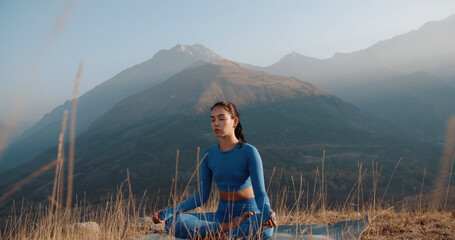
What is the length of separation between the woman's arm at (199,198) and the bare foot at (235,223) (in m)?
0.34

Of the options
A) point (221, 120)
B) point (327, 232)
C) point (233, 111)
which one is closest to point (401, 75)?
point (327, 232)

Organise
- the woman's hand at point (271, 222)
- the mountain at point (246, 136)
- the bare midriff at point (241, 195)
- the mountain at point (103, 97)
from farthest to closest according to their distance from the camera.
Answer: the mountain at point (103, 97) → the mountain at point (246, 136) → the bare midriff at point (241, 195) → the woman's hand at point (271, 222)

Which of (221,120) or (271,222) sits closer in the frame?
(271,222)

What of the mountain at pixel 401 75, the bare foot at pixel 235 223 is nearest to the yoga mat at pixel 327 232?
the bare foot at pixel 235 223

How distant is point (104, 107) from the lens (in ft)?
444

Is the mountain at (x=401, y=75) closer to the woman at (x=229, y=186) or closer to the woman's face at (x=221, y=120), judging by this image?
the woman at (x=229, y=186)

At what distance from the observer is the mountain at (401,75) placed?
270 ft

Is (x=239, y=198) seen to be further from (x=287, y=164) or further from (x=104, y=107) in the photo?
(x=104, y=107)

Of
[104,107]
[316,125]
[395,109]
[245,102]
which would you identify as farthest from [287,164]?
[104,107]

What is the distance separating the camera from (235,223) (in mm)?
2480

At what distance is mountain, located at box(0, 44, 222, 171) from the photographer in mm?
108562

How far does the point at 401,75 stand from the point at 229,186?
118m

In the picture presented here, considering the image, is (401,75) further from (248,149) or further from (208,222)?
(208,222)

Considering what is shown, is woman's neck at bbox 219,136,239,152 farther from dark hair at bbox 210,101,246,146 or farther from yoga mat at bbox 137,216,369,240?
yoga mat at bbox 137,216,369,240
